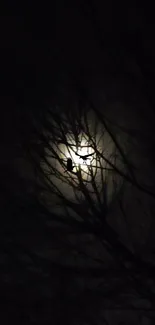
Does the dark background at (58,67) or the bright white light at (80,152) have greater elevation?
the dark background at (58,67)

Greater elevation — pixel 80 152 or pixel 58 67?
pixel 58 67

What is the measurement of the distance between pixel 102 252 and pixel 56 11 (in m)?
3.46

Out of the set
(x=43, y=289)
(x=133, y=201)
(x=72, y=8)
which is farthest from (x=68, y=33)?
(x=43, y=289)

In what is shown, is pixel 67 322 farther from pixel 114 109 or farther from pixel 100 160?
pixel 114 109

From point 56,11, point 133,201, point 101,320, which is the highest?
point 56,11

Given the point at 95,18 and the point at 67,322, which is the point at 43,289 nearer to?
the point at 67,322

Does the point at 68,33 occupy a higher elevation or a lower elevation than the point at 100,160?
higher

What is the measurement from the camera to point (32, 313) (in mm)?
6672

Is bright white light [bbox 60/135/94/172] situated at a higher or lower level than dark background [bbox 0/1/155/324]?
lower

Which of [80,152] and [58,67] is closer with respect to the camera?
[80,152]

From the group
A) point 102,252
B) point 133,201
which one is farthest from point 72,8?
point 102,252

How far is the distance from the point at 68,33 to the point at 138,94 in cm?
132

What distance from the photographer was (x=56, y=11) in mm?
7090

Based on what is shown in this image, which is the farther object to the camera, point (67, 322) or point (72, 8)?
point (72, 8)
